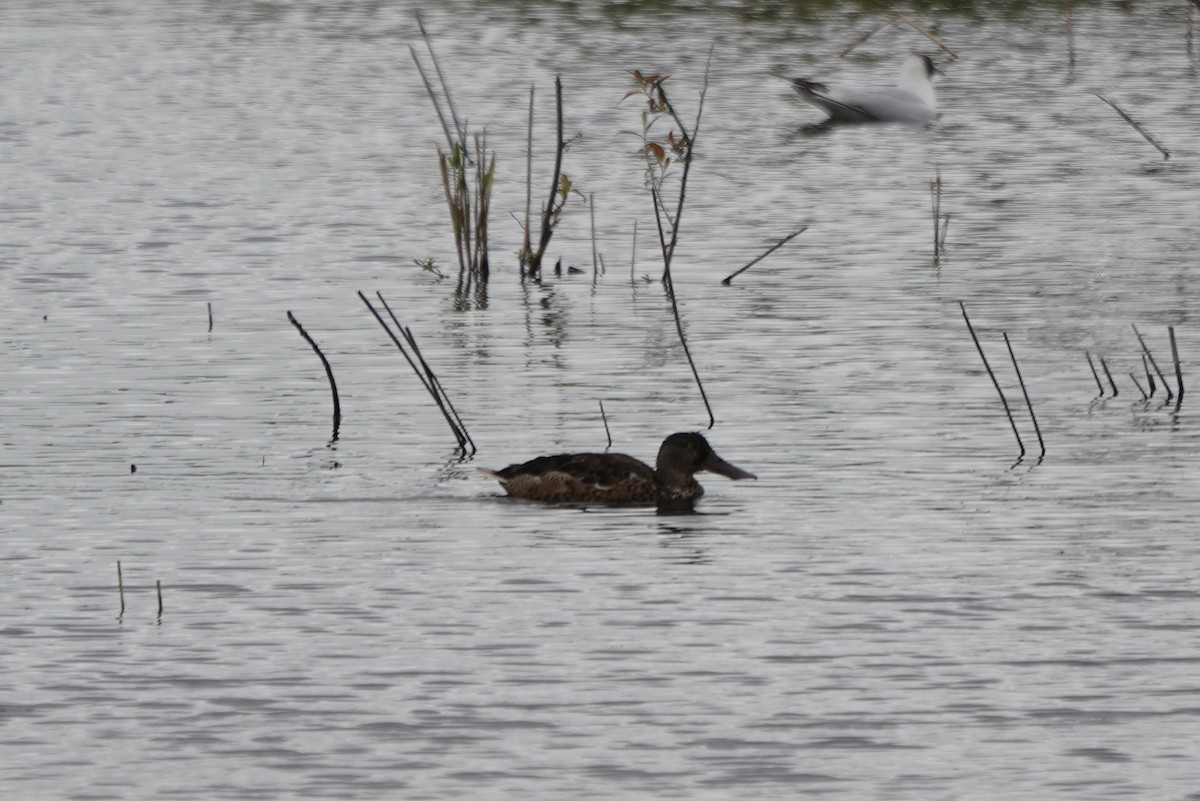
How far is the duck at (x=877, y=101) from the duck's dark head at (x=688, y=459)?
50.7 ft

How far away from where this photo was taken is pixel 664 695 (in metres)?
7.85

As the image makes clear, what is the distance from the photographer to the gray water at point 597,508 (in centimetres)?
744

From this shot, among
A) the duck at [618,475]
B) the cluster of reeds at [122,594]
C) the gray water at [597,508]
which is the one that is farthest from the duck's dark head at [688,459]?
the cluster of reeds at [122,594]

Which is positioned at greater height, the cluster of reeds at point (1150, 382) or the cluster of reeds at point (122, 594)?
the cluster of reeds at point (122, 594)

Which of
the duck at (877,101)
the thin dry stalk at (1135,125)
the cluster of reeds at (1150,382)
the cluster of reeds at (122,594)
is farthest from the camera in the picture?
the duck at (877,101)

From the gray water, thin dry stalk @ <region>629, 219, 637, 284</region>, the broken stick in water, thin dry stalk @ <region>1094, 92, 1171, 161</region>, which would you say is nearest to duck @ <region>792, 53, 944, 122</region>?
the gray water

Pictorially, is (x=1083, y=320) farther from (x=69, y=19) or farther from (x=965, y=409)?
(x=69, y=19)

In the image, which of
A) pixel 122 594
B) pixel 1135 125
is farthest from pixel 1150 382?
pixel 122 594

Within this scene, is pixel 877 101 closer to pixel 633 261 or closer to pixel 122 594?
pixel 633 261

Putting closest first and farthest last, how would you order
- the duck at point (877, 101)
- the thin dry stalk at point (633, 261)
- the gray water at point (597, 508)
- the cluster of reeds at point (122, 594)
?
the gray water at point (597, 508) → the cluster of reeds at point (122, 594) → the thin dry stalk at point (633, 261) → the duck at point (877, 101)

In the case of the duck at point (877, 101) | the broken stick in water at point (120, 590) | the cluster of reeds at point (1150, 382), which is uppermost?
the broken stick in water at point (120, 590)

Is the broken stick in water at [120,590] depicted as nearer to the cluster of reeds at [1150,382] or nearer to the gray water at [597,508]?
the gray water at [597,508]

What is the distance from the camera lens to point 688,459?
1071 centimetres

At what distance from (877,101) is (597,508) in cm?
1639
